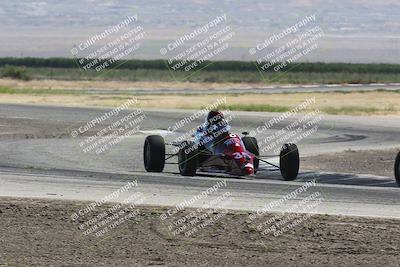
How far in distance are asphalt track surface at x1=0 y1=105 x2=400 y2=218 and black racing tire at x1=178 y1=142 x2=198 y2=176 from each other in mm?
297

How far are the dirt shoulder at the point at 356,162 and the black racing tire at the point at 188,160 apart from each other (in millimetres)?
4929

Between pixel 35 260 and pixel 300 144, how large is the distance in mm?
24167

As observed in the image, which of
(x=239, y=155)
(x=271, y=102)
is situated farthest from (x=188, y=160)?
(x=271, y=102)

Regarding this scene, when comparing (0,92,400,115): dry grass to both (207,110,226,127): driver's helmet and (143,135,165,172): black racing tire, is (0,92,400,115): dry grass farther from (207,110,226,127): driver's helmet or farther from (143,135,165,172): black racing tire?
(207,110,226,127): driver's helmet

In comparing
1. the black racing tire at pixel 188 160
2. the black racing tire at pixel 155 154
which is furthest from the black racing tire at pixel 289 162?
the black racing tire at pixel 155 154

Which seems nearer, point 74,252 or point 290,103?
point 74,252

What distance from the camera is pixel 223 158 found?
23.6 m

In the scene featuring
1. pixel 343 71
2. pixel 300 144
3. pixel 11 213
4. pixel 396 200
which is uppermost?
pixel 11 213

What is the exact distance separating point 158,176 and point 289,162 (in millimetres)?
2845

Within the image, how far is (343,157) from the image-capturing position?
101 feet

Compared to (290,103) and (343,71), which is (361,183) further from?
(343,71)

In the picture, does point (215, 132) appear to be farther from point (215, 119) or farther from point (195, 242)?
point (195, 242)

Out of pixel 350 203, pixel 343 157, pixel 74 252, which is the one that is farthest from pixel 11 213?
pixel 343 157

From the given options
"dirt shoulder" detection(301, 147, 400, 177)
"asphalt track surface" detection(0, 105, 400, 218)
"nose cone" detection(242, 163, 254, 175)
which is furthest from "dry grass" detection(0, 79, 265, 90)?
"nose cone" detection(242, 163, 254, 175)
